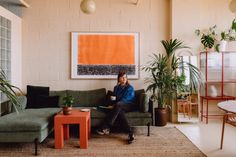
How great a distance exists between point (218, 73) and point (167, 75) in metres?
1.35

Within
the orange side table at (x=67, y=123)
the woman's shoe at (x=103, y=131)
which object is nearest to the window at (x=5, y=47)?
the orange side table at (x=67, y=123)

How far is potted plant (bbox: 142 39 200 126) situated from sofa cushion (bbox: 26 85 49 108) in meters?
2.10

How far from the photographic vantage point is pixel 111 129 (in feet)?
17.2

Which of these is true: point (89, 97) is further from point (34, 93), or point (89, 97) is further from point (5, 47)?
point (5, 47)

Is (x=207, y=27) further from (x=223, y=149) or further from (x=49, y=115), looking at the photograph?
(x=49, y=115)

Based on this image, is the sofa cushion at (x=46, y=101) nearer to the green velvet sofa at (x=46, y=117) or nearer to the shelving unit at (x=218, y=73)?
the green velvet sofa at (x=46, y=117)

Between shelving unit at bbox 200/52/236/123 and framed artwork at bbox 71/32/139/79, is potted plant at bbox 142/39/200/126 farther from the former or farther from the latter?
framed artwork at bbox 71/32/139/79

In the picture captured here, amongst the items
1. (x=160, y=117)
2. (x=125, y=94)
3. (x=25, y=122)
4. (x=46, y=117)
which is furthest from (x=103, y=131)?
(x=25, y=122)

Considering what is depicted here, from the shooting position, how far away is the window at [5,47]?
485 cm

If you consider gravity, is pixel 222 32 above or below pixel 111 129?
above

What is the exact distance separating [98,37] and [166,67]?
5.25ft

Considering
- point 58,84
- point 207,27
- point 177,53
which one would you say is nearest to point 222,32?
point 207,27

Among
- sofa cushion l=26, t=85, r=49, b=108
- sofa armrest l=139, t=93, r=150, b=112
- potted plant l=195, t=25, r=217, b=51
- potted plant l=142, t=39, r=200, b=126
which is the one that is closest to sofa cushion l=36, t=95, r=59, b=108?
sofa cushion l=26, t=85, r=49, b=108

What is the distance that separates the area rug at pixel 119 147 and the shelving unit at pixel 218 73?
158 cm
